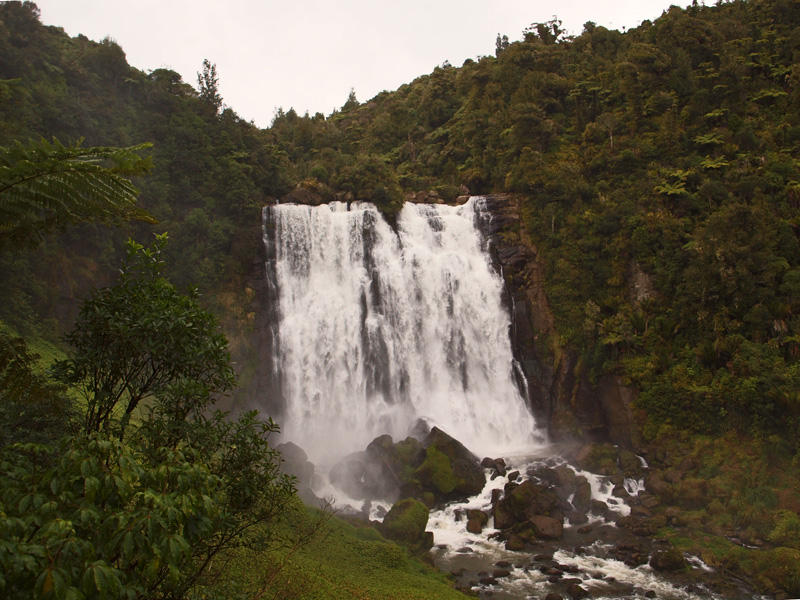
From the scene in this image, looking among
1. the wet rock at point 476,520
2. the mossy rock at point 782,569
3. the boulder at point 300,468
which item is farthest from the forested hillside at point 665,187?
the boulder at point 300,468

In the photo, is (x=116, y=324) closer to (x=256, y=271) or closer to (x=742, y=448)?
(x=742, y=448)

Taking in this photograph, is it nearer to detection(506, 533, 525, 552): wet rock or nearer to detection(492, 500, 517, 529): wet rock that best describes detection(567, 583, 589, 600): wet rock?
detection(506, 533, 525, 552): wet rock

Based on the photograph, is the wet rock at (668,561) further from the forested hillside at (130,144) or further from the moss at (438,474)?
the forested hillside at (130,144)

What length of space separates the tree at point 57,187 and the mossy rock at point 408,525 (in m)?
13.0

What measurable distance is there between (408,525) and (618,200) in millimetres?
18676

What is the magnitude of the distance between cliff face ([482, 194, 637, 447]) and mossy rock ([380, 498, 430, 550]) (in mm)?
10239

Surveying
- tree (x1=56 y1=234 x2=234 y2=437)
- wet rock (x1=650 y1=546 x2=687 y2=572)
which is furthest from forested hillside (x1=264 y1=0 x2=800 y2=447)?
tree (x1=56 y1=234 x2=234 y2=437)

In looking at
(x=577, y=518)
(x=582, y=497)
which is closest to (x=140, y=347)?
(x=577, y=518)

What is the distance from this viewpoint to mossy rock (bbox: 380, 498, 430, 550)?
15750 mm

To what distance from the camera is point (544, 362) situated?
84.0ft

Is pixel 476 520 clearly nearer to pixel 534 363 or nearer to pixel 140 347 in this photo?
pixel 534 363

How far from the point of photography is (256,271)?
27.1 meters

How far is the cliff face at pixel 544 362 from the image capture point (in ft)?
76.0

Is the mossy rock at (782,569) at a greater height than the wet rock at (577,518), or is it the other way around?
the mossy rock at (782,569)
